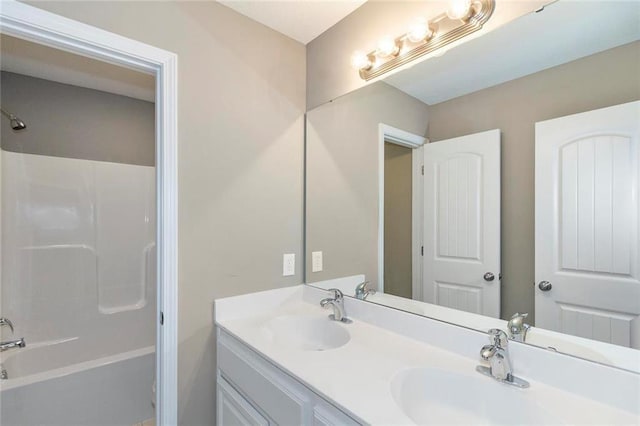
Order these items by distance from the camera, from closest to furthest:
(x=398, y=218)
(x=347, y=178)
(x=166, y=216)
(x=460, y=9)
Result: (x=460, y=9) → (x=166, y=216) → (x=398, y=218) → (x=347, y=178)

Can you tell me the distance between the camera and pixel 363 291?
58.2 inches

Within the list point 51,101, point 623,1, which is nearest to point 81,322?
point 51,101

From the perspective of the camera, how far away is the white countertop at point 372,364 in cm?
73

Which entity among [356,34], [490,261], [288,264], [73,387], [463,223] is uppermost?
[356,34]

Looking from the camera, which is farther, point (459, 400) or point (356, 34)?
point (356, 34)

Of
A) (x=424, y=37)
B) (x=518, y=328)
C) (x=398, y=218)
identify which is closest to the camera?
(x=518, y=328)

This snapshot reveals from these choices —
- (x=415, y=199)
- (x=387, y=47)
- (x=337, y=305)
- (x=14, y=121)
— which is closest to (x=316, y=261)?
(x=337, y=305)

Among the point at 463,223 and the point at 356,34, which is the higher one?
the point at 356,34

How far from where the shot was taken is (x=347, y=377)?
0.89 m

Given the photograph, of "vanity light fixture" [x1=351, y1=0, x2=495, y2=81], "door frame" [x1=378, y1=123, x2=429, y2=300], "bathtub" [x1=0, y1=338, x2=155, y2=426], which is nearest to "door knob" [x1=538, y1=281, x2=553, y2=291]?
"door frame" [x1=378, y1=123, x2=429, y2=300]

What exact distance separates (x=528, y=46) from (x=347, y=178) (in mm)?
962

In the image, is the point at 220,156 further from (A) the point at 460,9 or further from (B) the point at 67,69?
(B) the point at 67,69

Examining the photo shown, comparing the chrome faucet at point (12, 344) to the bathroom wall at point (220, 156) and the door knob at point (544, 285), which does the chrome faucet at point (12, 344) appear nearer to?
the bathroom wall at point (220, 156)

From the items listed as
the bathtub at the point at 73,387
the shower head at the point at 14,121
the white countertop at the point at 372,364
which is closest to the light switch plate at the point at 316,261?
the white countertop at the point at 372,364
